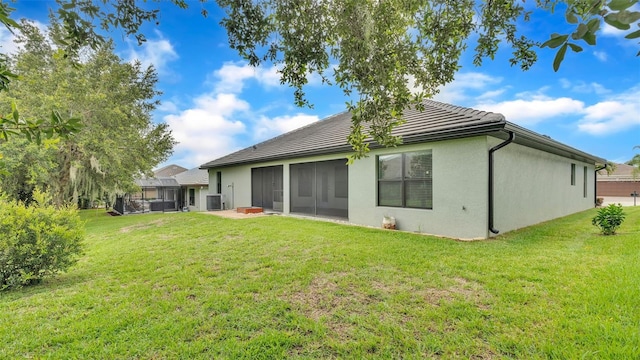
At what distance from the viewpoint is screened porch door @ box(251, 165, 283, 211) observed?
1265 centimetres

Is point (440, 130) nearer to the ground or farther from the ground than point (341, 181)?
farther from the ground

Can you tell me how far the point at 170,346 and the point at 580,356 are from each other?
132 inches

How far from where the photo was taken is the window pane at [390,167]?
322 inches

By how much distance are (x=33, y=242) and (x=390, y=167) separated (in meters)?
7.58

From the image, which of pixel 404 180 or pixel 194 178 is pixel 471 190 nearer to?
pixel 404 180

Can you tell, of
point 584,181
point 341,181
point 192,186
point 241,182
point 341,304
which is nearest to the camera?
point 341,304

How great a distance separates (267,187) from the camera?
13.4 m

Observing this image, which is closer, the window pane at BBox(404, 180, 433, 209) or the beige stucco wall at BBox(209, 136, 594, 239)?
the beige stucco wall at BBox(209, 136, 594, 239)

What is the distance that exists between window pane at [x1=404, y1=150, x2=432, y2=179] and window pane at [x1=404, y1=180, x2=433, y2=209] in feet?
0.53

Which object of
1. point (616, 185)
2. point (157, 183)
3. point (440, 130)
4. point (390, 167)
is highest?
point (440, 130)

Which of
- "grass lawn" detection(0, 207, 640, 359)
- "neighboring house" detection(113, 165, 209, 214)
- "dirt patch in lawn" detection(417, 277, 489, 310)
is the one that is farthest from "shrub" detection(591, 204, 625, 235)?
"neighboring house" detection(113, 165, 209, 214)

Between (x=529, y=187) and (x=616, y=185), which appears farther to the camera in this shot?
(x=616, y=185)

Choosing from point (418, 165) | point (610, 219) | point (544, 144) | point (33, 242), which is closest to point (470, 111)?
point (418, 165)

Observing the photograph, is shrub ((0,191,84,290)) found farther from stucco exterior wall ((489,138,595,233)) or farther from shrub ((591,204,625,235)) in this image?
shrub ((591,204,625,235))
